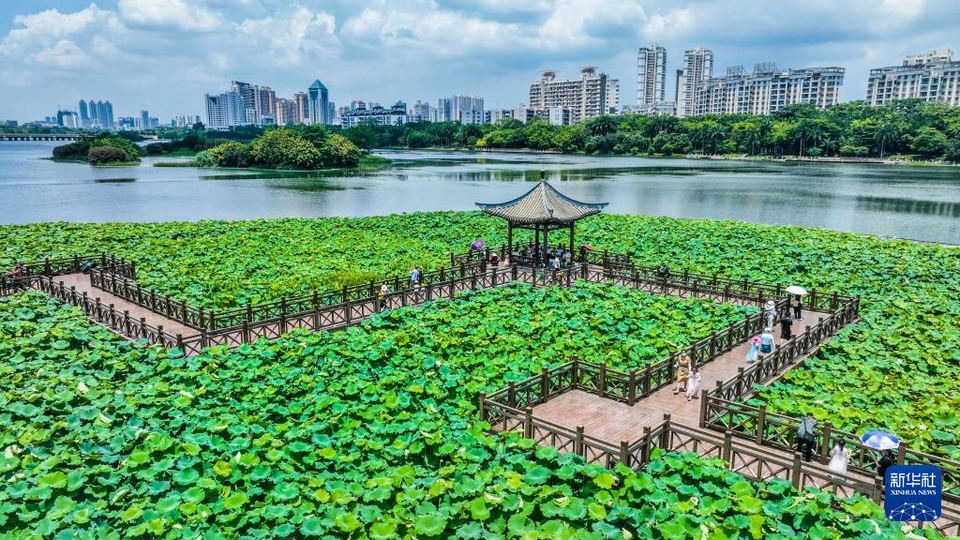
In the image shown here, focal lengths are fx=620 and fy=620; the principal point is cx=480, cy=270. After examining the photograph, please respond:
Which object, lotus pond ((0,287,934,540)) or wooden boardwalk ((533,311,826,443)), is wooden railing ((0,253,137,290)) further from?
wooden boardwalk ((533,311,826,443))

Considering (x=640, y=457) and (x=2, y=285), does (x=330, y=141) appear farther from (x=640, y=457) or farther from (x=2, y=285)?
(x=640, y=457)

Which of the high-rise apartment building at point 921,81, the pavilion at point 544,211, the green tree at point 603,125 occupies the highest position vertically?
the high-rise apartment building at point 921,81

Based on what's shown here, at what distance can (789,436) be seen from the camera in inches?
411

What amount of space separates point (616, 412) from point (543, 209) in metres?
12.2

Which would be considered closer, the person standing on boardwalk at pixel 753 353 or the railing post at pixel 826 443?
the railing post at pixel 826 443

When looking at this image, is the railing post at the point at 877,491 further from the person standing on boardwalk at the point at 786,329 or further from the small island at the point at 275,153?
the small island at the point at 275,153

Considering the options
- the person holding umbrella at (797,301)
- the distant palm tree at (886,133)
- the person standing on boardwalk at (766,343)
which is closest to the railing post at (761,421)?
the person standing on boardwalk at (766,343)

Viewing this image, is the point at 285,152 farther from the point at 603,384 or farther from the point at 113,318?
the point at 603,384

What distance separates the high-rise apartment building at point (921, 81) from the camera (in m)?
178

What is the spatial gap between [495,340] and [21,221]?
45321 mm

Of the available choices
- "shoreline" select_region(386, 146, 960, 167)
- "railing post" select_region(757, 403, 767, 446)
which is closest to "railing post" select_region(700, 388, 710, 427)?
"railing post" select_region(757, 403, 767, 446)

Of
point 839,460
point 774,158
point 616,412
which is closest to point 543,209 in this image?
point 616,412

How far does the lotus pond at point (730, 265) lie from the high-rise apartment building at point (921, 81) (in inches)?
7329

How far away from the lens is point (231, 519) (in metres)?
7.50
